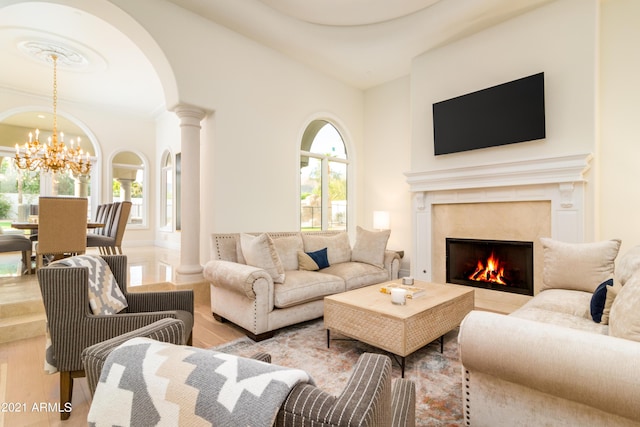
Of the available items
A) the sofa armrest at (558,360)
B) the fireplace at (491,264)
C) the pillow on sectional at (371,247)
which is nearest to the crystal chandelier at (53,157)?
the pillow on sectional at (371,247)

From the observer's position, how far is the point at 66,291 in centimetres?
167

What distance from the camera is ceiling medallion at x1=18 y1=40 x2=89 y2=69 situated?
4516mm

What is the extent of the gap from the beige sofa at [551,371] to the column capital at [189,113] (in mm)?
3655

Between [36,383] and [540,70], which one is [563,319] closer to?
[540,70]

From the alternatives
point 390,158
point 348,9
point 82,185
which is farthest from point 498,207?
point 82,185

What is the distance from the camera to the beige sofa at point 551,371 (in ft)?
3.49

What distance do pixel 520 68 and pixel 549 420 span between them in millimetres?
3850

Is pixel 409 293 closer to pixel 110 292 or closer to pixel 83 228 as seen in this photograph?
pixel 110 292

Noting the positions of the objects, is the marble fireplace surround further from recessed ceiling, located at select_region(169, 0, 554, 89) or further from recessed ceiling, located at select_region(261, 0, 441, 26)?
recessed ceiling, located at select_region(261, 0, 441, 26)

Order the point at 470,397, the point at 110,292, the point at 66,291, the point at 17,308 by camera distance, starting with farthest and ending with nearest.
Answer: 1. the point at 17,308
2. the point at 110,292
3. the point at 66,291
4. the point at 470,397

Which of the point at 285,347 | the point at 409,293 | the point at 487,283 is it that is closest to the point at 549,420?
the point at 409,293

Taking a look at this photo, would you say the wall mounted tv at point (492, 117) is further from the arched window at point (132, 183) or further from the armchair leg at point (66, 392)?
the arched window at point (132, 183)

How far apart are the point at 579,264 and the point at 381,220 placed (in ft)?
9.71

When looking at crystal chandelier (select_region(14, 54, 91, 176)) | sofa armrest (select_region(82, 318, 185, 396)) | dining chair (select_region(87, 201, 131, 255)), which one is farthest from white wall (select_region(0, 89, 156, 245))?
sofa armrest (select_region(82, 318, 185, 396))
